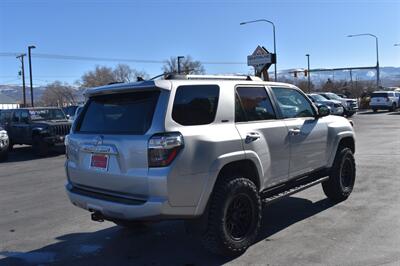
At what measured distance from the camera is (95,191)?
16.4ft

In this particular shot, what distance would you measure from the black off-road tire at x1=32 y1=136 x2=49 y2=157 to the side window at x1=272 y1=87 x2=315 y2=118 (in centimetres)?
1196

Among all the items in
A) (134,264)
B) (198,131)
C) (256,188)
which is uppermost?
(198,131)

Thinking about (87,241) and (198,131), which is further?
(87,241)

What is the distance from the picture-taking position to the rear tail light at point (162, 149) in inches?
173

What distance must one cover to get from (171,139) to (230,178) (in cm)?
95

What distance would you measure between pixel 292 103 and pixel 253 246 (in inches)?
86.0

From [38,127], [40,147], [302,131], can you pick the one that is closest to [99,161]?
[302,131]

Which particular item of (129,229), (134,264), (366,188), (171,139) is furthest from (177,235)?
(366,188)

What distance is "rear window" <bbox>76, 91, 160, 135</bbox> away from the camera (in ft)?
15.3

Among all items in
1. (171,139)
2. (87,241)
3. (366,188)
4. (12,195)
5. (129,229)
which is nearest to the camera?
(171,139)

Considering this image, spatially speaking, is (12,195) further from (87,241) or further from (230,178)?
(230,178)

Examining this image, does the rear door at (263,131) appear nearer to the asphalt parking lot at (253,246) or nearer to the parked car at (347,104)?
the asphalt parking lot at (253,246)

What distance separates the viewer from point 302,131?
20.6 ft

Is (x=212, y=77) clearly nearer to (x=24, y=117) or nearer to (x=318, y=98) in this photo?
(x=24, y=117)
